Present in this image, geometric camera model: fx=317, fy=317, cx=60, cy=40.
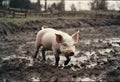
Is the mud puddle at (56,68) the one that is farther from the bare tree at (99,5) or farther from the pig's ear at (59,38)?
the bare tree at (99,5)

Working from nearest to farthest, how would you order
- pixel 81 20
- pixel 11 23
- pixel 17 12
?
pixel 11 23
pixel 17 12
pixel 81 20

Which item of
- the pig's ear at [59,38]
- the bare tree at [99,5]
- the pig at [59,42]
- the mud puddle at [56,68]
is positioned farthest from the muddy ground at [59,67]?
the bare tree at [99,5]

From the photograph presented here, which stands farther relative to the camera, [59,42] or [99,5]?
[99,5]

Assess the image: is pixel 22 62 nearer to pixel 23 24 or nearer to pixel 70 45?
pixel 70 45

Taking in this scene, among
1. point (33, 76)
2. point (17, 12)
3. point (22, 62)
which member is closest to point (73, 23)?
point (17, 12)

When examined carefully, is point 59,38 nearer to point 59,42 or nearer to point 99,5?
point 59,42

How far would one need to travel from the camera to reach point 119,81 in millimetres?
9219

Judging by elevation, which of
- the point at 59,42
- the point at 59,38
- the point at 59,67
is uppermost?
the point at 59,38

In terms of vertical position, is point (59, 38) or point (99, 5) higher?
point (59, 38)

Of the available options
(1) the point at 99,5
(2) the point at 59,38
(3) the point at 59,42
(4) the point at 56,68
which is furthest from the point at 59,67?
(1) the point at 99,5

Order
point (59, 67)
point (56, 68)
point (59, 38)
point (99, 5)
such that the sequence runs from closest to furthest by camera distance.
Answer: point (59, 38) → point (56, 68) → point (59, 67) → point (99, 5)

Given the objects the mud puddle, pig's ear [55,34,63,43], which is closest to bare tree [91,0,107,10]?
the mud puddle

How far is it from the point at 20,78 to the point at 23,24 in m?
17.6

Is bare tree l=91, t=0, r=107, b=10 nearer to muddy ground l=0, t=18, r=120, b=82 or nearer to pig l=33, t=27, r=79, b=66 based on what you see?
muddy ground l=0, t=18, r=120, b=82
